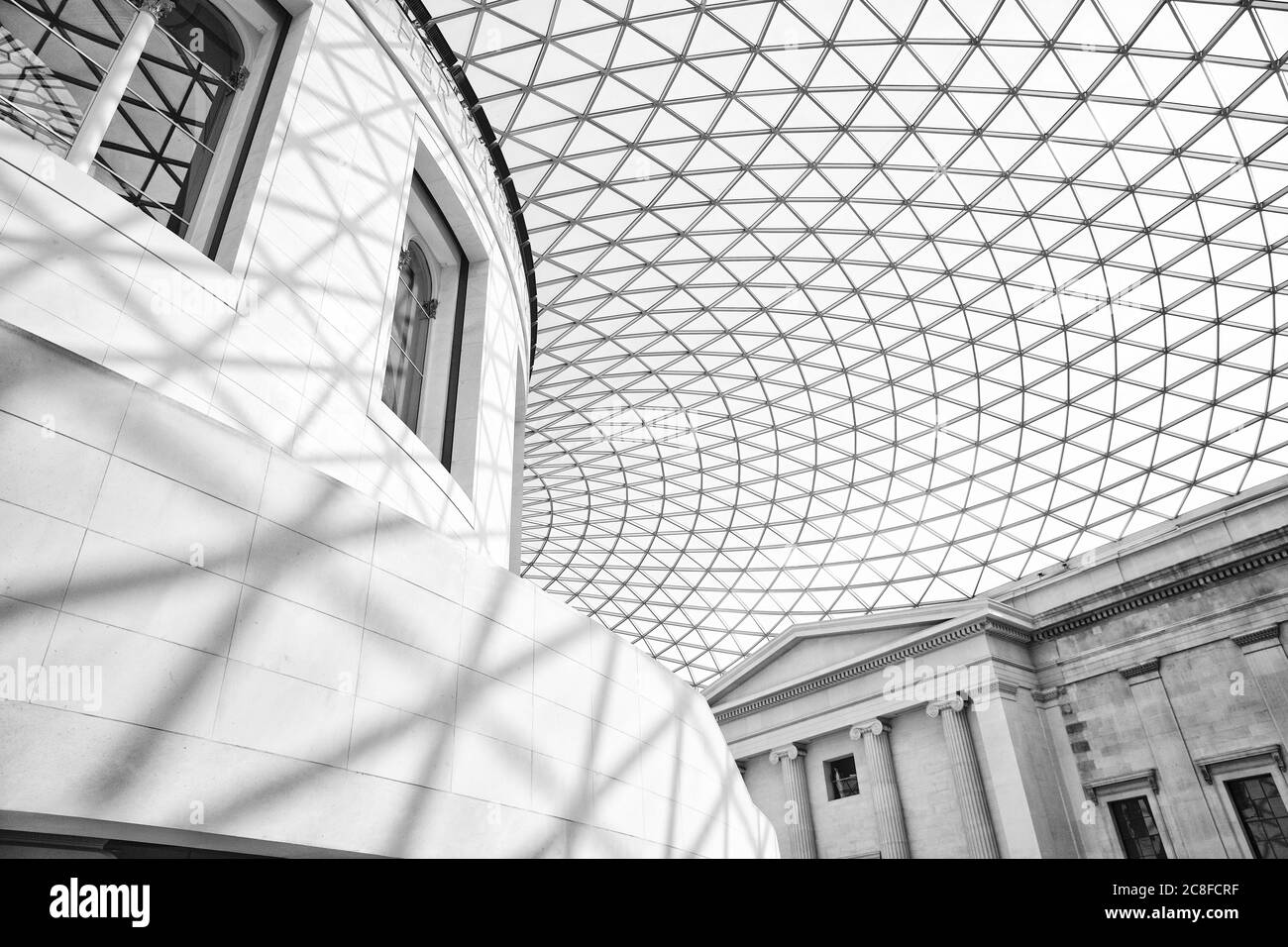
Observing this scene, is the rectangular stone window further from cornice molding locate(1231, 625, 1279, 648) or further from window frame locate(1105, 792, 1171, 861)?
window frame locate(1105, 792, 1171, 861)

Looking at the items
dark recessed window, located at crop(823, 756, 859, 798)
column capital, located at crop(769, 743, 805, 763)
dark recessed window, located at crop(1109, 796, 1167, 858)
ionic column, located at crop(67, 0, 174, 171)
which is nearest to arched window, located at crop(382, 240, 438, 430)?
ionic column, located at crop(67, 0, 174, 171)

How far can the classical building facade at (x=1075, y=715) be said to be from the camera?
87.2 ft

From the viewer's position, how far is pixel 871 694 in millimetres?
34781

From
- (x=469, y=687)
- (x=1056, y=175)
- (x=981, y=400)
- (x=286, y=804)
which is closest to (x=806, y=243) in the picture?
(x=1056, y=175)

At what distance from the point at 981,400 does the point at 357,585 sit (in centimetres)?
3399

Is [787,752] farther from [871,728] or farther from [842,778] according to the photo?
[871,728]

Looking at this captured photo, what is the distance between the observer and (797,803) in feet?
119

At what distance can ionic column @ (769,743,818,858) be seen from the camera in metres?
35.7

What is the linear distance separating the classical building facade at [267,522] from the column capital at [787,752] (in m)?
22.1

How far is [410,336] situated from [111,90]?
799cm

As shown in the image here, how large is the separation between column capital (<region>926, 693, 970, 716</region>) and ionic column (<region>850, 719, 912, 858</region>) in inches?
107

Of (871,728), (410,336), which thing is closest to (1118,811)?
(871,728)

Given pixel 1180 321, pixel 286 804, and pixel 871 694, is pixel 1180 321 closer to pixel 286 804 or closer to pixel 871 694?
pixel 871 694
